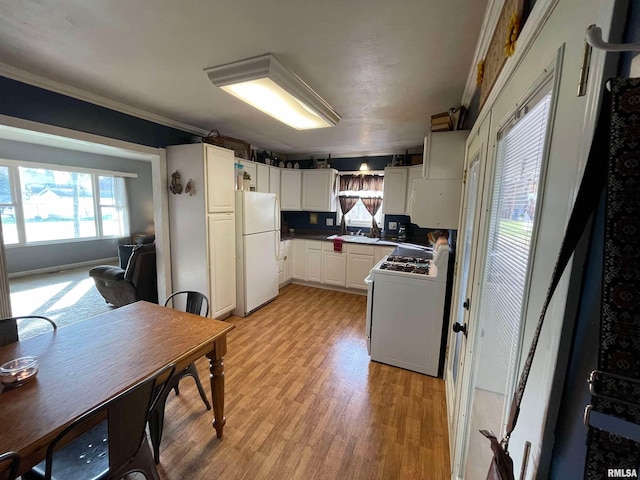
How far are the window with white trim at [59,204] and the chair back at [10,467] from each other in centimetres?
637

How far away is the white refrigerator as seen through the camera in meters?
3.50

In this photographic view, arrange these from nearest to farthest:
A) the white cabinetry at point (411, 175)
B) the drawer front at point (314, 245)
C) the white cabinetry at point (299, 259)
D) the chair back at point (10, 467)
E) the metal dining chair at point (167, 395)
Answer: the chair back at point (10, 467) → the metal dining chair at point (167, 395) → the white cabinetry at point (411, 175) → the drawer front at point (314, 245) → the white cabinetry at point (299, 259)

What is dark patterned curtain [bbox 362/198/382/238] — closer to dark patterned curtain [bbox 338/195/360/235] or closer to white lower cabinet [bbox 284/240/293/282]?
dark patterned curtain [bbox 338/195/360/235]

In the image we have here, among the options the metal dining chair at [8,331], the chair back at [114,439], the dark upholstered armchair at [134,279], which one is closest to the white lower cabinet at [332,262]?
the dark upholstered armchair at [134,279]

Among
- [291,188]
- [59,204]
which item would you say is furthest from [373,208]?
[59,204]

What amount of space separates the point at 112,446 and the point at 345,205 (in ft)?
14.9

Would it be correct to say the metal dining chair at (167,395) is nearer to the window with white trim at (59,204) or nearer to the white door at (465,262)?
the white door at (465,262)

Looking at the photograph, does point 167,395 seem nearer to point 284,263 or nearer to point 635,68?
point 635,68

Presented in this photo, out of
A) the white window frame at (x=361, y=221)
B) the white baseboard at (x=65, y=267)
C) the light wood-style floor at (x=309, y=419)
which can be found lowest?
the light wood-style floor at (x=309, y=419)

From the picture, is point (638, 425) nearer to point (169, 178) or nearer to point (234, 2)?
point (234, 2)

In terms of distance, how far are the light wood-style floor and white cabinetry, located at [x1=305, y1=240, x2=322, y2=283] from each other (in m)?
1.81

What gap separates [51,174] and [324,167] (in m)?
5.66

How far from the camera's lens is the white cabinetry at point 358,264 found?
4.33 m

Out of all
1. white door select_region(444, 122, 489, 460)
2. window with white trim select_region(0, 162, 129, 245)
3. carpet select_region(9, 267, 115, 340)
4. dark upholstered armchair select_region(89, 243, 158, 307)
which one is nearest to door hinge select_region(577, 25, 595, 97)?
white door select_region(444, 122, 489, 460)
